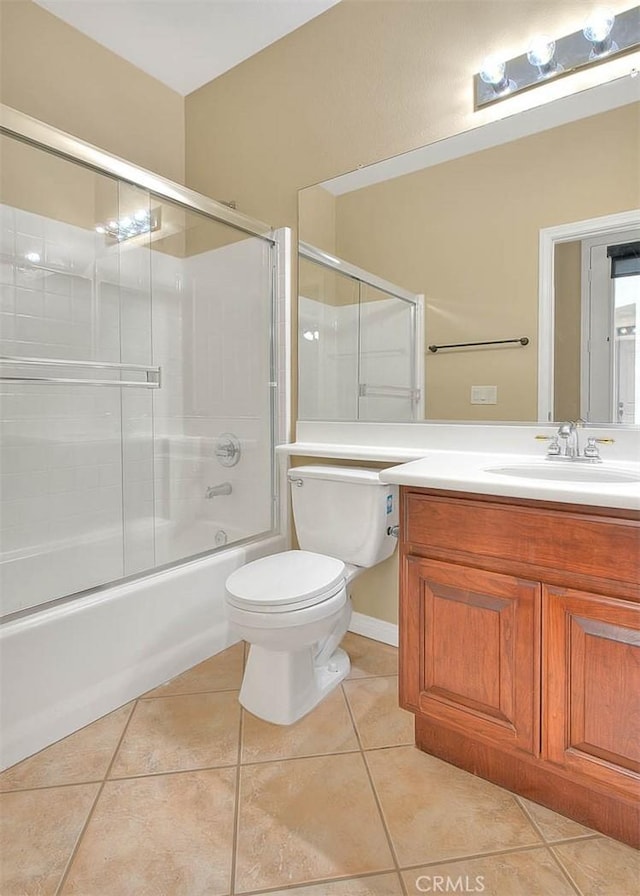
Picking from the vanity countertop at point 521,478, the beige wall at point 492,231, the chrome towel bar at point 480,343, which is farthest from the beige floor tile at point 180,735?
the chrome towel bar at point 480,343

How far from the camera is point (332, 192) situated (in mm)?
2119

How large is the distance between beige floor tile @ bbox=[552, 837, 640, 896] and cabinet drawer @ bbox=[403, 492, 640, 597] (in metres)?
0.64

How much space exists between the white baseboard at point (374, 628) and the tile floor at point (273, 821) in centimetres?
48

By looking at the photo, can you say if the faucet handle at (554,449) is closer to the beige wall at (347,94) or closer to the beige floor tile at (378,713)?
the beige floor tile at (378,713)

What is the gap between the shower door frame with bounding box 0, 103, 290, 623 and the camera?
1.58 metres

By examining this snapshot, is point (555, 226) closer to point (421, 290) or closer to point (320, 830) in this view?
point (421, 290)

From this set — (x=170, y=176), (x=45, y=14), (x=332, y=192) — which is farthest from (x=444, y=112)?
(x=45, y=14)

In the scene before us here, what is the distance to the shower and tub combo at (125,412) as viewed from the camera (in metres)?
1.66

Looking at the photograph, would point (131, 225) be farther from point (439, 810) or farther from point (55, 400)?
point (439, 810)

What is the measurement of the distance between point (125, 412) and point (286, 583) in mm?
1112

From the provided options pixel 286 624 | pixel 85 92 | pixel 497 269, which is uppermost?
pixel 85 92

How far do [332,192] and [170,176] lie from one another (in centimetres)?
111

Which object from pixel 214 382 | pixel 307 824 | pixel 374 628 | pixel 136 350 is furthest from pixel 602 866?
pixel 136 350

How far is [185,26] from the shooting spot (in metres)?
2.21
